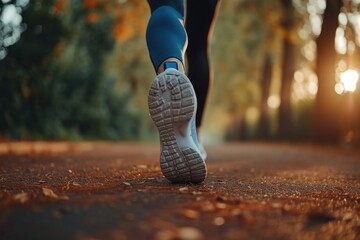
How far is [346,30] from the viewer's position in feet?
41.5

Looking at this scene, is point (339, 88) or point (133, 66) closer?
point (339, 88)

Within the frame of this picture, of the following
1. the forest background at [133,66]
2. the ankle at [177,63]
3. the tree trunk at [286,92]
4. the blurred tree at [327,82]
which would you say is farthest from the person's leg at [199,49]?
the tree trunk at [286,92]

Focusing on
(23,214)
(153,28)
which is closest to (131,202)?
(23,214)

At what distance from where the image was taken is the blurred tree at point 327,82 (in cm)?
1146

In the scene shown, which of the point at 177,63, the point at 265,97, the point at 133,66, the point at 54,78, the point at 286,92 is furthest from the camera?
the point at 133,66

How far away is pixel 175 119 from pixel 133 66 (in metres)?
22.1

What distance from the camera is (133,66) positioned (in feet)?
78.7

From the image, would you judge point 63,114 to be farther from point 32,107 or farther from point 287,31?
point 287,31

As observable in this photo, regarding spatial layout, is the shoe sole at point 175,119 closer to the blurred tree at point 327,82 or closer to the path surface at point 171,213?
the path surface at point 171,213

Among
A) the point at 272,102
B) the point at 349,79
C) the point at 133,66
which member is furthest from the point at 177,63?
the point at 272,102

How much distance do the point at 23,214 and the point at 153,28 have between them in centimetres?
139

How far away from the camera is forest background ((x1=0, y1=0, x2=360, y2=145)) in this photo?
845cm

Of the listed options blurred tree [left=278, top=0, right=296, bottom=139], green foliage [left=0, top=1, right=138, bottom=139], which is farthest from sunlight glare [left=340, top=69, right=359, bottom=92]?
green foliage [left=0, top=1, right=138, bottom=139]

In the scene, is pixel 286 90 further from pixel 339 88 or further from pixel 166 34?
pixel 166 34
